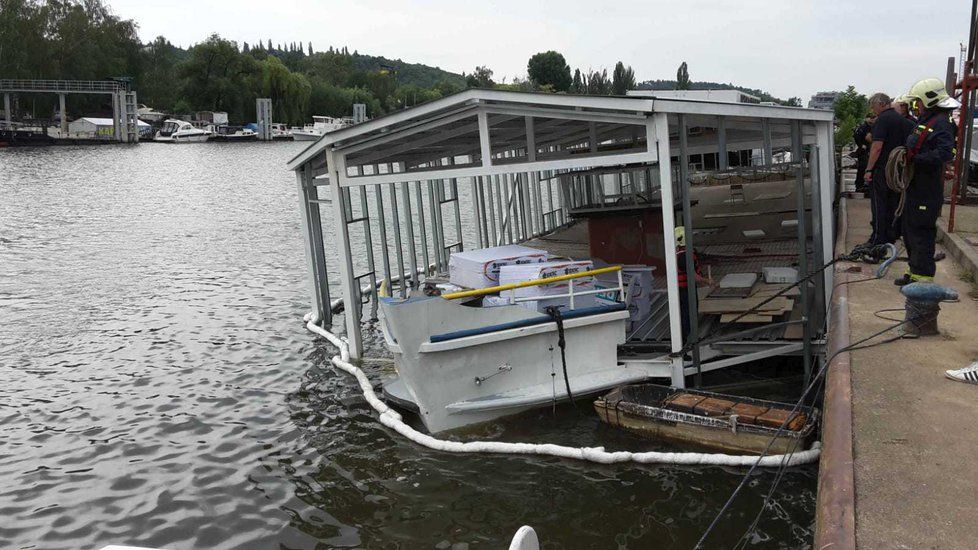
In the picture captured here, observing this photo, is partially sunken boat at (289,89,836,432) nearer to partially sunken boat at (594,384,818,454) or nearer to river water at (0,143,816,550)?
partially sunken boat at (594,384,818,454)

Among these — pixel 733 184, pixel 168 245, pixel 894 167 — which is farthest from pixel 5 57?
pixel 894 167

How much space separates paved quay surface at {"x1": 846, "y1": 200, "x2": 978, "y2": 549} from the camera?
500cm

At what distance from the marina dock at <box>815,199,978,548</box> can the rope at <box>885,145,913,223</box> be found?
4.74 ft

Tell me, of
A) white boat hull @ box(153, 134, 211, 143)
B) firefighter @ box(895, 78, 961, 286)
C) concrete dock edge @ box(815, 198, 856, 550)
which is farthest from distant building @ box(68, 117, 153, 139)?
concrete dock edge @ box(815, 198, 856, 550)

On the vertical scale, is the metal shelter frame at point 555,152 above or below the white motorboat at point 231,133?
below

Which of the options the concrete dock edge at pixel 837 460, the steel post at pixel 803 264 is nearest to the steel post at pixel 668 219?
the steel post at pixel 803 264

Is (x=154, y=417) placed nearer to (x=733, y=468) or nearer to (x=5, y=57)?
(x=733, y=468)

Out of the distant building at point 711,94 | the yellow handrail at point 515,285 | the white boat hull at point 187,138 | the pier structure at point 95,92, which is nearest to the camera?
the yellow handrail at point 515,285

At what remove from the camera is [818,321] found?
12.1 metres

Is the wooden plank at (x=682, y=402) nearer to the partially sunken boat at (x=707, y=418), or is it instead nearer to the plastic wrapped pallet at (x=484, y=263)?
the partially sunken boat at (x=707, y=418)

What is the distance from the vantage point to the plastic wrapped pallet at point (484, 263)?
11539 mm

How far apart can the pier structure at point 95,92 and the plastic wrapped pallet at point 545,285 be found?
98089 mm

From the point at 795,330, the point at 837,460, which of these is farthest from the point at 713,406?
the point at 837,460

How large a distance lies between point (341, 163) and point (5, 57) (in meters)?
103
